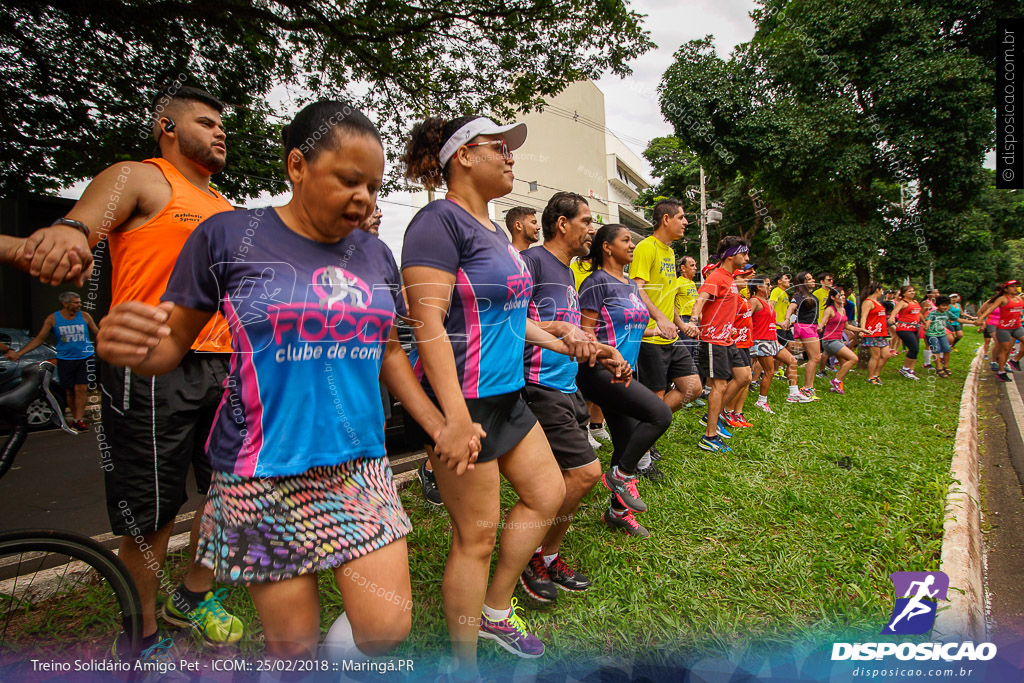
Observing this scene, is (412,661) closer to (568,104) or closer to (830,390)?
(830,390)

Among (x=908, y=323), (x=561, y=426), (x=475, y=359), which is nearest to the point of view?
(x=475, y=359)

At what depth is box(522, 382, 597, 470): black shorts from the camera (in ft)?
8.36

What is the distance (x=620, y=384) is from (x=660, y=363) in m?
1.57

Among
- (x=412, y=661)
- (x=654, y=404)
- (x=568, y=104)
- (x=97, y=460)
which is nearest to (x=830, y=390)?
(x=654, y=404)

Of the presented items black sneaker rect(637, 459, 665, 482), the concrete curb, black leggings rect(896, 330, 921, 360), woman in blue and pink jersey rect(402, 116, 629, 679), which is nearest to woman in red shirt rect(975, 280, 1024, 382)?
black leggings rect(896, 330, 921, 360)

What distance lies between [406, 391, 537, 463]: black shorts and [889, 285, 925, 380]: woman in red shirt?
11439 millimetres

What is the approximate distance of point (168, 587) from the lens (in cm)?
239

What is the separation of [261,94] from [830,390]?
9.36 metres

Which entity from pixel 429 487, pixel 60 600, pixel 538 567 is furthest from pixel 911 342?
pixel 60 600

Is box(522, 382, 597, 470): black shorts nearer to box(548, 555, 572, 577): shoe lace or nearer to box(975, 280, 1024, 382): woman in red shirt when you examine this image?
box(548, 555, 572, 577): shoe lace

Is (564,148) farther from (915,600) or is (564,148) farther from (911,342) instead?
(915,600)

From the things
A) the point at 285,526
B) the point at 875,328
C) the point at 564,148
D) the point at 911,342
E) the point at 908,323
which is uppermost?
the point at 564,148

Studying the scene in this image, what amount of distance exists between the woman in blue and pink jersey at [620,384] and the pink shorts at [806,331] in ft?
20.0

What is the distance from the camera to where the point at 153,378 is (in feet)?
6.31
